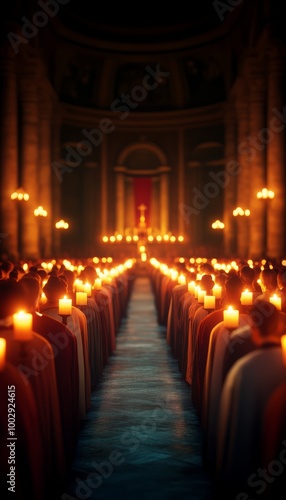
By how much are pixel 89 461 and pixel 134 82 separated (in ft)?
127

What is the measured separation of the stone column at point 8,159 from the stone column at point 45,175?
9150 mm

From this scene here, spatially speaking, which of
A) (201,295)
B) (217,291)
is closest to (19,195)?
(201,295)

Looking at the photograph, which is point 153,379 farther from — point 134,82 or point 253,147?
point 134,82

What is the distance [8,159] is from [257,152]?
430 inches

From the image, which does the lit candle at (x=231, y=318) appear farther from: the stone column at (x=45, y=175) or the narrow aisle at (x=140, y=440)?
the stone column at (x=45, y=175)

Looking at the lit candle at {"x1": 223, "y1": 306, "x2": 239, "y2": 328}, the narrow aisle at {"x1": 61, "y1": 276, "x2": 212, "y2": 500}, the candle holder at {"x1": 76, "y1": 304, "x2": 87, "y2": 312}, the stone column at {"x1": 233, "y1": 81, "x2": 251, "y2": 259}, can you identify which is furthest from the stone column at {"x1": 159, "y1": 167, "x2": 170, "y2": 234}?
the lit candle at {"x1": 223, "y1": 306, "x2": 239, "y2": 328}

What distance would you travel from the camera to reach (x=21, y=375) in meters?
4.39

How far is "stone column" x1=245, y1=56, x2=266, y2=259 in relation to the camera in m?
27.9

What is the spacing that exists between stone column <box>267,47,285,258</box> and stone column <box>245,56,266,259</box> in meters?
3.34

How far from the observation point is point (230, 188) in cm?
3747

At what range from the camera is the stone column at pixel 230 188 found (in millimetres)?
36688

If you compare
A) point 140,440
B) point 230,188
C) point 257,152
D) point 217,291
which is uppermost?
point 257,152

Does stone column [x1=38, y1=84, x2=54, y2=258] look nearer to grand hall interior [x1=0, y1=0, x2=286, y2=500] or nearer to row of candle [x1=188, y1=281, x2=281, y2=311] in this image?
grand hall interior [x1=0, y1=0, x2=286, y2=500]

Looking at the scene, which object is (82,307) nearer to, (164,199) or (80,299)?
(80,299)
